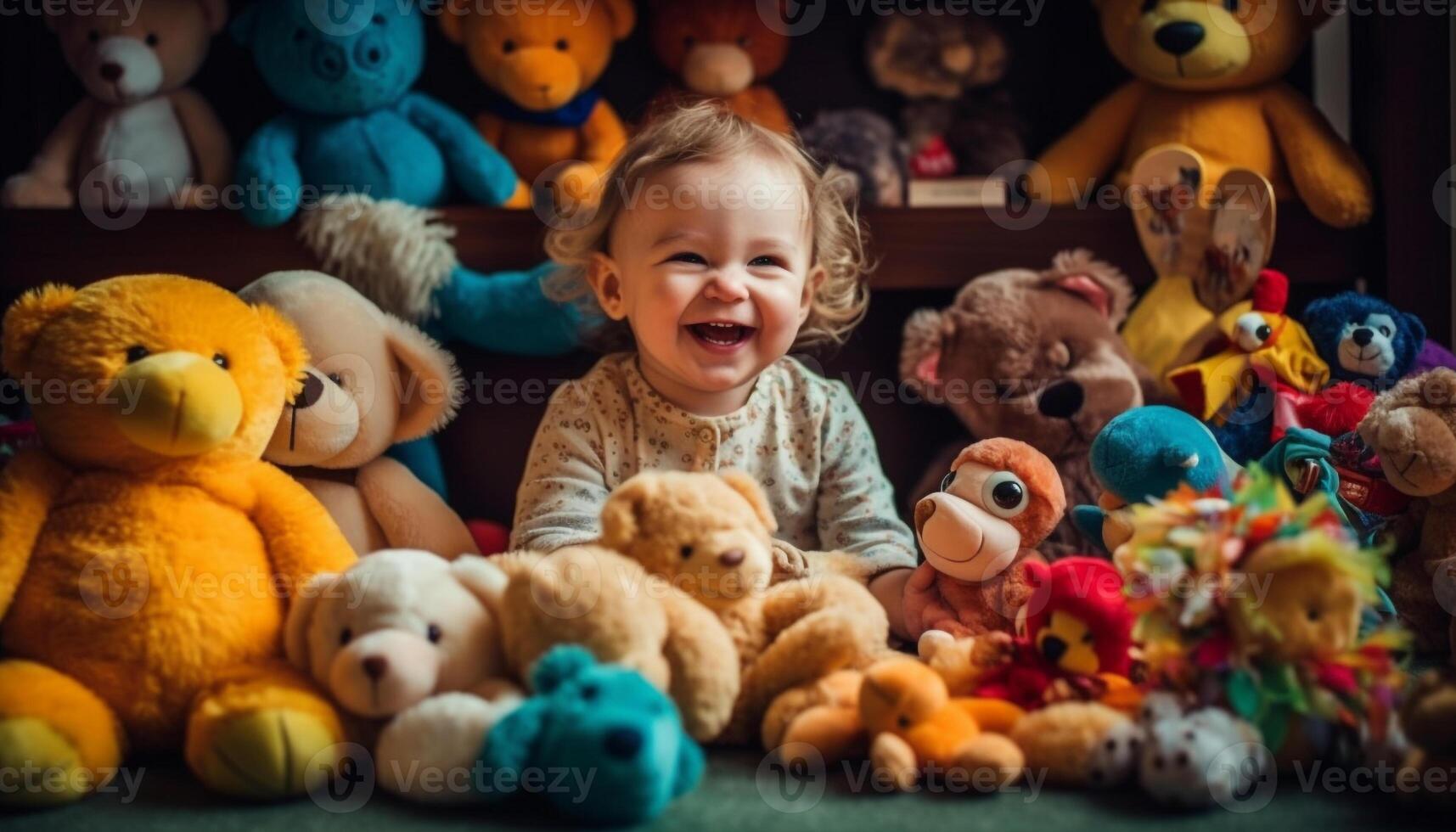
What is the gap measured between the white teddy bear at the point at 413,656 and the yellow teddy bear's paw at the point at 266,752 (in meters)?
0.03

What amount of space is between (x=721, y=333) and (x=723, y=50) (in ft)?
1.61

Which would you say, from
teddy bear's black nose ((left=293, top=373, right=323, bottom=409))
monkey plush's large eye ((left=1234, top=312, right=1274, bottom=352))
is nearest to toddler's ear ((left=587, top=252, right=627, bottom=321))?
teddy bear's black nose ((left=293, top=373, right=323, bottom=409))

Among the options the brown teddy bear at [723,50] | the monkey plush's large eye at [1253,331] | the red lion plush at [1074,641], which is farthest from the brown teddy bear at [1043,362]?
the red lion plush at [1074,641]

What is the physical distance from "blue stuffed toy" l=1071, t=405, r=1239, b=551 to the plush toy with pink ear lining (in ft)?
2.11

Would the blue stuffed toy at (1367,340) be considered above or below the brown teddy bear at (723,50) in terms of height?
below

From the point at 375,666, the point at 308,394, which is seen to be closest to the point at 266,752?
the point at 375,666

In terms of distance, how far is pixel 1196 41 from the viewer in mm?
1554

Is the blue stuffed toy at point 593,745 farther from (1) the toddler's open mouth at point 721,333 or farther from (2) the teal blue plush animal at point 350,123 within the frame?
(2) the teal blue plush animal at point 350,123

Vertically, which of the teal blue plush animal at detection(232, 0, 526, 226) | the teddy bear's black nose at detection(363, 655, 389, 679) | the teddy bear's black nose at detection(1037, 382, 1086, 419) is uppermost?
the teal blue plush animal at detection(232, 0, 526, 226)

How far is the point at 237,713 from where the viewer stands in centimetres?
89

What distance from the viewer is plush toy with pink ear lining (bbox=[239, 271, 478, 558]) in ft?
4.30

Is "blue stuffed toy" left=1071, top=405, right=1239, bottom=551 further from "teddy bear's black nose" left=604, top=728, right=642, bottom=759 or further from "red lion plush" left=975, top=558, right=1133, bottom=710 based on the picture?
"teddy bear's black nose" left=604, top=728, right=642, bottom=759

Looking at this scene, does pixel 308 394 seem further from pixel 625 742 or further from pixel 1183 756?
pixel 1183 756

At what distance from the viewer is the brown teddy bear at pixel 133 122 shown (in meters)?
1.52
